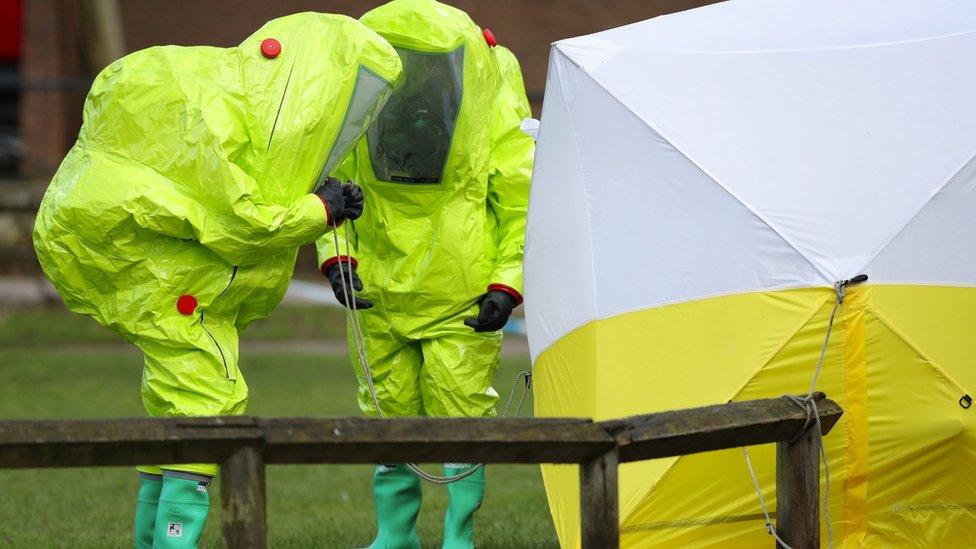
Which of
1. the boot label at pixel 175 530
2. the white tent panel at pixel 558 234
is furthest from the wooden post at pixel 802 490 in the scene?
the boot label at pixel 175 530

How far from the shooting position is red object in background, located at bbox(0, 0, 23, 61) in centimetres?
1977

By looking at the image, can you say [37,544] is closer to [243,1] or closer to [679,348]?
[679,348]

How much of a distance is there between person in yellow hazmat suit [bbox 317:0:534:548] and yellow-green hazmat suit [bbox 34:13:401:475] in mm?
532

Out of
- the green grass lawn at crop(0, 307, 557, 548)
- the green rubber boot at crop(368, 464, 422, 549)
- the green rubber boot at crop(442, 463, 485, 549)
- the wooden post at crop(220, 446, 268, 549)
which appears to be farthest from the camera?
the green grass lawn at crop(0, 307, 557, 548)

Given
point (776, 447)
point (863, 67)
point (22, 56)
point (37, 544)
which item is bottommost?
point (37, 544)

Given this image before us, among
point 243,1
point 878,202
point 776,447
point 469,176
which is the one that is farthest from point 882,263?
point 243,1

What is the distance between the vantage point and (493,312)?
5.71 metres

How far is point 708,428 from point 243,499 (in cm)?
131

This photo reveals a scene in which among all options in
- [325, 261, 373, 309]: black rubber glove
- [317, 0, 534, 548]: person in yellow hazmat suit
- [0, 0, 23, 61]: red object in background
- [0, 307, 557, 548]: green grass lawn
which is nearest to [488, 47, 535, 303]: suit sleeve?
[317, 0, 534, 548]: person in yellow hazmat suit

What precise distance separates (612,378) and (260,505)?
1561mm

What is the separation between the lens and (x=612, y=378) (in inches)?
197

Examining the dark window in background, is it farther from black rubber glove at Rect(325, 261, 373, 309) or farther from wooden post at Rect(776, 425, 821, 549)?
wooden post at Rect(776, 425, 821, 549)

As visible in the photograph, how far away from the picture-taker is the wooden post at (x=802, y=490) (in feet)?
14.6

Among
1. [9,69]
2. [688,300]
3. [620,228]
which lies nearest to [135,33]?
[9,69]
